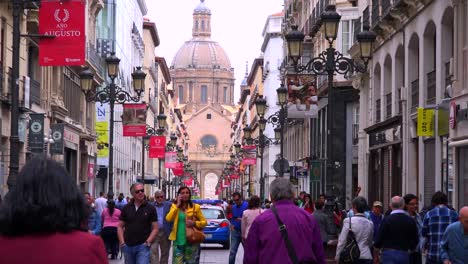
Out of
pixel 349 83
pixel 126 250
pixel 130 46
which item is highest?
pixel 130 46

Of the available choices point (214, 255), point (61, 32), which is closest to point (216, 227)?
point (214, 255)

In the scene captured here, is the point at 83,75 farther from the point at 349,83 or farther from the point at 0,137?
the point at 349,83

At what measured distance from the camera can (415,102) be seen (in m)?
31.5

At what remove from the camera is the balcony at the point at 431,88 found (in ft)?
94.8

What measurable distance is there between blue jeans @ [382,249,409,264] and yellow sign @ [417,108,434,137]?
1182 centimetres

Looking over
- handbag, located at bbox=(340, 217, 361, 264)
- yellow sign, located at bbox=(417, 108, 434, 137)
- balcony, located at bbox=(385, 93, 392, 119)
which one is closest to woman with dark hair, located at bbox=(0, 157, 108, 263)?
handbag, located at bbox=(340, 217, 361, 264)

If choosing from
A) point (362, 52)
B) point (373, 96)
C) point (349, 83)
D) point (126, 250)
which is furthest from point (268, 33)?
point (126, 250)

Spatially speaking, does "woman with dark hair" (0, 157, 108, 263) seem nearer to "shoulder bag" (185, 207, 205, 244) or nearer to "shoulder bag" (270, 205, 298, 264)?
"shoulder bag" (270, 205, 298, 264)

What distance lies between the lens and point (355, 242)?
15.5m

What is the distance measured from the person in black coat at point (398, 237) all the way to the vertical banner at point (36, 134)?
9839 millimetres

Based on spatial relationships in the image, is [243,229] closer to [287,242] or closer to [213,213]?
[287,242]

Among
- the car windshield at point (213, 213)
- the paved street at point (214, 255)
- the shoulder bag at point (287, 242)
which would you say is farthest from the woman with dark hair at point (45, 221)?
the car windshield at point (213, 213)

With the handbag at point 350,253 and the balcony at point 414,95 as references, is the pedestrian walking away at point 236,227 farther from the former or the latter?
the handbag at point 350,253

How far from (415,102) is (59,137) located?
9.47 metres
